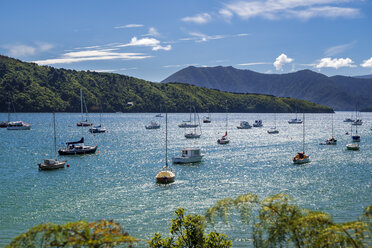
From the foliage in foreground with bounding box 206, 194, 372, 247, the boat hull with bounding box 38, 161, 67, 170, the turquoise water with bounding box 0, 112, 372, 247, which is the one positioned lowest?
the turquoise water with bounding box 0, 112, 372, 247

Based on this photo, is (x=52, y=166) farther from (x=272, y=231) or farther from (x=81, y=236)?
(x=272, y=231)

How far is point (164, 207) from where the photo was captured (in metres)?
44.7

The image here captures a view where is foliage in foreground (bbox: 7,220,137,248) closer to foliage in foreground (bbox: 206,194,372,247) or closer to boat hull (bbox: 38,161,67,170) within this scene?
foliage in foreground (bbox: 206,194,372,247)

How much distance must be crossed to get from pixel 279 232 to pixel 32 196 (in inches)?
1725

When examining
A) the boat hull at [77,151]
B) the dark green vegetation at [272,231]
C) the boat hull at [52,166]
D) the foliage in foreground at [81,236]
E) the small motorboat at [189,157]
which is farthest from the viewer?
the boat hull at [77,151]

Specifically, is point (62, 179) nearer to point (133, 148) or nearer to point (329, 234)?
point (133, 148)

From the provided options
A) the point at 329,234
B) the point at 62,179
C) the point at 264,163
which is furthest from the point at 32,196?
the point at 264,163

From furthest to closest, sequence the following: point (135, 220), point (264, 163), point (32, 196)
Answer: point (264, 163)
point (32, 196)
point (135, 220)

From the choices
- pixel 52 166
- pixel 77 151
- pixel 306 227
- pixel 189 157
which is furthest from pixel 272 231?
pixel 77 151

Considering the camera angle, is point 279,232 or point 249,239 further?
point 249,239

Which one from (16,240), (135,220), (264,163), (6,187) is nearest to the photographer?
(16,240)

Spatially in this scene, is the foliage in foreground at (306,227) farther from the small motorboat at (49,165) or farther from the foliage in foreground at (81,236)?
the small motorboat at (49,165)

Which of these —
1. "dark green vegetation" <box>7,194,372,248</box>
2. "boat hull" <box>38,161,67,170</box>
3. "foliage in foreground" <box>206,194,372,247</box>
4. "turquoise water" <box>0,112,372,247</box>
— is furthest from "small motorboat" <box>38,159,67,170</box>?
"foliage in foreground" <box>206,194,372,247</box>

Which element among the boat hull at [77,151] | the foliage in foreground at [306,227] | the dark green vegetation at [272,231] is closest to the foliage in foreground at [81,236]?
the dark green vegetation at [272,231]
